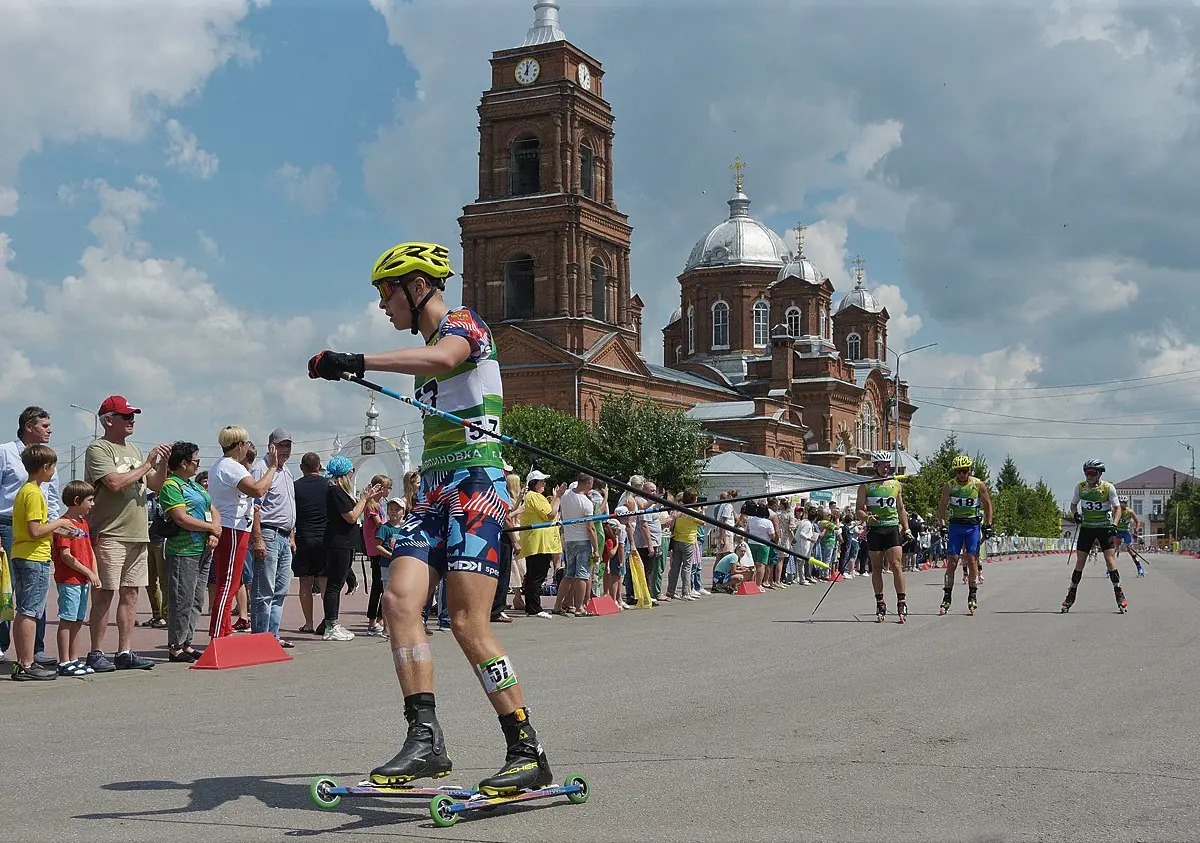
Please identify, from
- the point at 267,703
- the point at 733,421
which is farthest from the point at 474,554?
the point at 733,421

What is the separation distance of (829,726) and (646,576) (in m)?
14.2

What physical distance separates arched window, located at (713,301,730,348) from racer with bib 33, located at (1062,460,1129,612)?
83.9m

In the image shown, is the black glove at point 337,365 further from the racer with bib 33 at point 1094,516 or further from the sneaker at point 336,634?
the racer with bib 33 at point 1094,516

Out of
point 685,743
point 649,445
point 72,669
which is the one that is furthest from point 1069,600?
point 649,445

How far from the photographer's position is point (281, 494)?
1280 centimetres

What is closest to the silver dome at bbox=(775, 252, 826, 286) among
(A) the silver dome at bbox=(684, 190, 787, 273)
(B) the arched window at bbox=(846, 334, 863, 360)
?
(A) the silver dome at bbox=(684, 190, 787, 273)

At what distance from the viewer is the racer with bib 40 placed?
1659 centimetres

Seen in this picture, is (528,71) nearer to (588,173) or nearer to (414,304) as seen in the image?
(588,173)

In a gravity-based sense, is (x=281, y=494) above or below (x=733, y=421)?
below

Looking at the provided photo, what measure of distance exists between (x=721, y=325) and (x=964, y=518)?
85.2 m

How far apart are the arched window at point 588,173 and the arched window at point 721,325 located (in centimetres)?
2951

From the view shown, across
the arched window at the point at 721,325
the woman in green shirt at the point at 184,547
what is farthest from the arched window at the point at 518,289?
the woman in green shirt at the point at 184,547

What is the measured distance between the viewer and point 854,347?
118 meters

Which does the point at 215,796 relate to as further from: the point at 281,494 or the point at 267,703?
the point at 281,494
